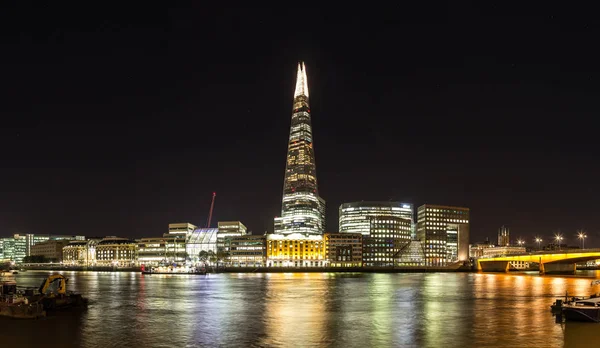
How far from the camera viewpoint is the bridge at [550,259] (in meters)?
115

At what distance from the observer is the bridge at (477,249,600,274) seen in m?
115

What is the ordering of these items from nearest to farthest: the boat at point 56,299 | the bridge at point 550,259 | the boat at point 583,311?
the boat at point 583,311
the boat at point 56,299
the bridge at point 550,259

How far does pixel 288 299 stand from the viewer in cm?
5862

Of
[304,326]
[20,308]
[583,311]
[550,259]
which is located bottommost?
[550,259]

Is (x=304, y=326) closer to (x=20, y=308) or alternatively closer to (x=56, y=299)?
(x=20, y=308)

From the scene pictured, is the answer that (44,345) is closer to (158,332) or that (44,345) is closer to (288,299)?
(158,332)

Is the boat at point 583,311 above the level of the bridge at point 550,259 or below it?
above

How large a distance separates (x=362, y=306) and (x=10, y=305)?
2720 cm

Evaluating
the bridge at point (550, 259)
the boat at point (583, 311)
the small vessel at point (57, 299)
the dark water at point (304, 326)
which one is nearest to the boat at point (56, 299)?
the small vessel at point (57, 299)

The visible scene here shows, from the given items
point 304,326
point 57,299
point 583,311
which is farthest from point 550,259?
point 57,299

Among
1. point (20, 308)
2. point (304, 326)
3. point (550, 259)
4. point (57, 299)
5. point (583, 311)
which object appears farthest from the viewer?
point (550, 259)

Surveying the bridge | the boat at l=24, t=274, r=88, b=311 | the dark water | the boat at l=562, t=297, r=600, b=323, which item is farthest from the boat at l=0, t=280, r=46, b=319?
the bridge

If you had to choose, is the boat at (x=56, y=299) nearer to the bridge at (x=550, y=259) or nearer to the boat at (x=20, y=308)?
the boat at (x=20, y=308)

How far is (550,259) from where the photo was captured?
429 ft
